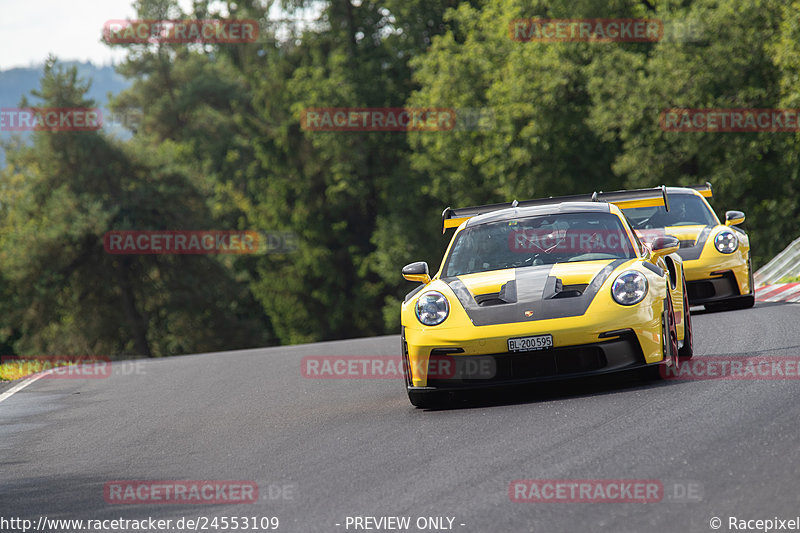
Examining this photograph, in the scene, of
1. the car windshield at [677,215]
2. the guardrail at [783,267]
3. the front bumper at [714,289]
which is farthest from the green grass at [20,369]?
the guardrail at [783,267]

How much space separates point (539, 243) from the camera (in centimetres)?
905

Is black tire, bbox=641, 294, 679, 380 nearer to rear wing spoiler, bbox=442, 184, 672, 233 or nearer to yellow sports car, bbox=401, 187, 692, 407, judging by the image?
yellow sports car, bbox=401, 187, 692, 407

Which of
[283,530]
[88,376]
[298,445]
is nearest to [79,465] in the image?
[298,445]

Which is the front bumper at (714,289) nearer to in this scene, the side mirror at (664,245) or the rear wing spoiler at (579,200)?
the rear wing spoiler at (579,200)

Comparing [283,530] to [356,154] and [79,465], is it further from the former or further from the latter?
[356,154]

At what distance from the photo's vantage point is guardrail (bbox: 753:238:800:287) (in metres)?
18.8

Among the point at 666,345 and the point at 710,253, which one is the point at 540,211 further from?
the point at 710,253

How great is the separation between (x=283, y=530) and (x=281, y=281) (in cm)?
4707

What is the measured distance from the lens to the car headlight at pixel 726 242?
1434 cm

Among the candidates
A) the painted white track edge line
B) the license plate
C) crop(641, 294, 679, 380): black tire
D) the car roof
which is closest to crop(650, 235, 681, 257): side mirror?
crop(641, 294, 679, 380): black tire

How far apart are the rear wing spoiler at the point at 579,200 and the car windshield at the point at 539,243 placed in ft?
2.00

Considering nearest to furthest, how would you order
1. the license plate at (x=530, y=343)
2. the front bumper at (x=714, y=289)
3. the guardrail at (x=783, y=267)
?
1. the license plate at (x=530, y=343)
2. the front bumper at (x=714, y=289)
3. the guardrail at (x=783, y=267)

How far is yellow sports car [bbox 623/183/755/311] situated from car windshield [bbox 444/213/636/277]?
5.00m

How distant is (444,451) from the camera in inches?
251
